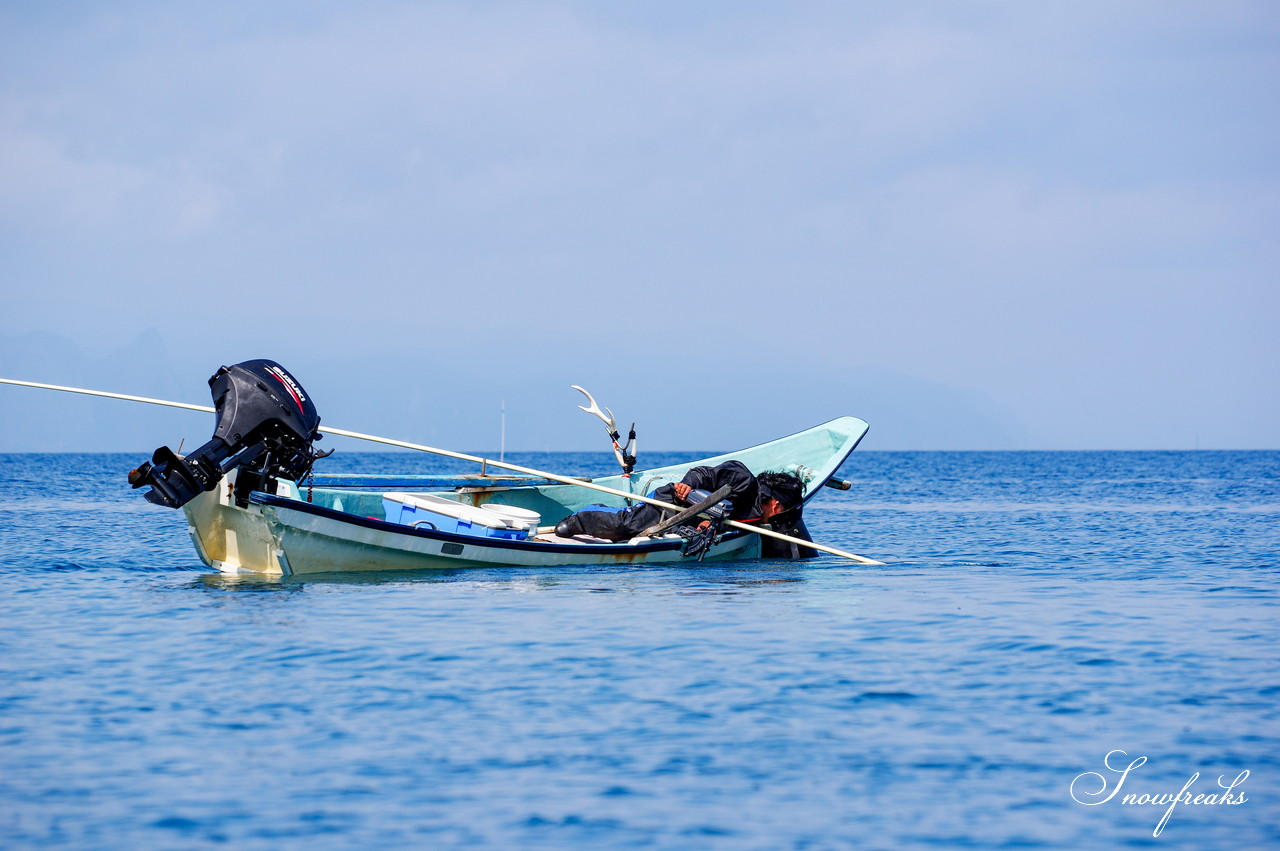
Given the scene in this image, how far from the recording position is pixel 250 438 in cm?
1569

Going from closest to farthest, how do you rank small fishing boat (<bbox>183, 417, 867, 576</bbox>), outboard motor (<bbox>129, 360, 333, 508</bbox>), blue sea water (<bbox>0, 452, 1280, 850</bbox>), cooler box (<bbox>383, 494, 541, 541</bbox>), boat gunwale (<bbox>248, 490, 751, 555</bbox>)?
blue sea water (<bbox>0, 452, 1280, 850</bbox>) < outboard motor (<bbox>129, 360, 333, 508</bbox>) < boat gunwale (<bbox>248, 490, 751, 555</bbox>) < small fishing boat (<bbox>183, 417, 867, 576</bbox>) < cooler box (<bbox>383, 494, 541, 541</bbox>)

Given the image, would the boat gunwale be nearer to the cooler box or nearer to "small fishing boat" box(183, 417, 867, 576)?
"small fishing boat" box(183, 417, 867, 576)

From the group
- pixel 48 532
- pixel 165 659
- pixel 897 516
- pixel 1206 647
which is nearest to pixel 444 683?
pixel 165 659

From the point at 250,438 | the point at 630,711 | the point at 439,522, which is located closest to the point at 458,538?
the point at 439,522

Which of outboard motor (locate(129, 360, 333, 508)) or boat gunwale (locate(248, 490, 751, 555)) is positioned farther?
boat gunwale (locate(248, 490, 751, 555))

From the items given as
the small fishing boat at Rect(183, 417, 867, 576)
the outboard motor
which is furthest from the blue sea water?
the outboard motor

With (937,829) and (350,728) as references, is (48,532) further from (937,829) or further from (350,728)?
(937,829)

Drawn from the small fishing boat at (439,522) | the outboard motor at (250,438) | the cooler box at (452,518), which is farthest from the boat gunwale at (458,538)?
the outboard motor at (250,438)

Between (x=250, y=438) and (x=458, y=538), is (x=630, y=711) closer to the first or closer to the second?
(x=458, y=538)

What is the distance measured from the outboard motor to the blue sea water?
145 centimetres

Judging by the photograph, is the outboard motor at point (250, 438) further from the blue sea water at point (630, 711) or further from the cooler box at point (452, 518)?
the cooler box at point (452, 518)

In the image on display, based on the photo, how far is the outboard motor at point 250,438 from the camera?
14867 mm

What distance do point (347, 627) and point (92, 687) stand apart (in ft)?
10.2

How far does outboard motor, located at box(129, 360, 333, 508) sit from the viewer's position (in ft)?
48.8
